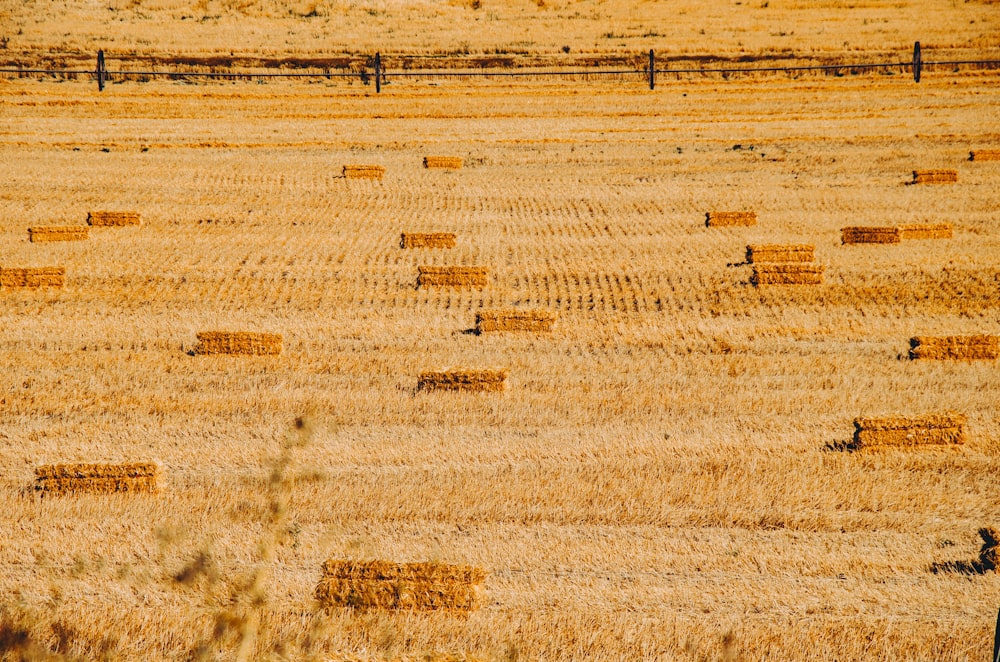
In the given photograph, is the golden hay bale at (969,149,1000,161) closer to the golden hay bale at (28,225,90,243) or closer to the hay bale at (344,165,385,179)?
the hay bale at (344,165,385,179)

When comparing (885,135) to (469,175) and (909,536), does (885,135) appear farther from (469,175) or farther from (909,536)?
(909,536)

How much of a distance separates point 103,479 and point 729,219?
1102 centimetres

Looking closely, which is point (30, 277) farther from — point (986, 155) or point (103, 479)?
point (986, 155)

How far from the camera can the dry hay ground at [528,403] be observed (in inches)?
258

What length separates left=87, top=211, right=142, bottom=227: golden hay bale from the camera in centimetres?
1570

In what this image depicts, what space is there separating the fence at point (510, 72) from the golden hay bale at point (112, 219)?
44.0ft

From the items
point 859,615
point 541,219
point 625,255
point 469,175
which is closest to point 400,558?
point 859,615

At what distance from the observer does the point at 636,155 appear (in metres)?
20.8

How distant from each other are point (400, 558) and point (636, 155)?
49.7ft

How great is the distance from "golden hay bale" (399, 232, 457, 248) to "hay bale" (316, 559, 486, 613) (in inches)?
341

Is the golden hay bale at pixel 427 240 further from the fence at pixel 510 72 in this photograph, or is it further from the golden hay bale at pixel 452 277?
the fence at pixel 510 72

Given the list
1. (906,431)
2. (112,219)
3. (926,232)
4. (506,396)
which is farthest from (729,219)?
(112,219)

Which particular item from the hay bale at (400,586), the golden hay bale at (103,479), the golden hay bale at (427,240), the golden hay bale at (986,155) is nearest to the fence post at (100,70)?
the golden hay bale at (427,240)

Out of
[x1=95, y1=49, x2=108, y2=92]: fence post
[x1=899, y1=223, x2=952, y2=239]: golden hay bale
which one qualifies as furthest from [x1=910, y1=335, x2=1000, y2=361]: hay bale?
[x1=95, y1=49, x2=108, y2=92]: fence post
